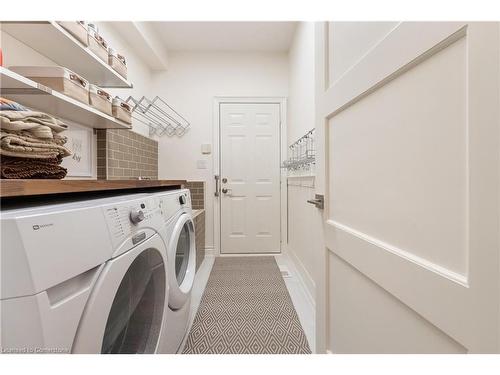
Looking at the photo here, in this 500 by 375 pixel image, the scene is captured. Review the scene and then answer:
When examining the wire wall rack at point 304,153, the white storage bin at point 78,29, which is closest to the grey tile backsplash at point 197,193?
the wire wall rack at point 304,153

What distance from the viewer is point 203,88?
3045mm

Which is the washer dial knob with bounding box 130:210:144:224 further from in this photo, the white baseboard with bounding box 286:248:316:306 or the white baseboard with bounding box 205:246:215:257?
the white baseboard with bounding box 205:246:215:257

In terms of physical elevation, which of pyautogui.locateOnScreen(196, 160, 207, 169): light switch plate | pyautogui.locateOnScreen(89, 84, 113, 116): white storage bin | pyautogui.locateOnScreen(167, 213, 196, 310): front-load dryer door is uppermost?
pyautogui.locateOnScreen(89, 84, 113, 116): white storage bin

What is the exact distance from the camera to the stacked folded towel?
704 mm

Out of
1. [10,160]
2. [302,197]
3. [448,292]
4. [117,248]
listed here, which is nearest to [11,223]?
[117,248]

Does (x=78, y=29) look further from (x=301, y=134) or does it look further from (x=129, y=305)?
(x=301, y=134)

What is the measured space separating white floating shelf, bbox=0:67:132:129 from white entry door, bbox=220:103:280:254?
1.52 metres

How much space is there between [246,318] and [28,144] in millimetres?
1506

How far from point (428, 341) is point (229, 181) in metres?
2.72

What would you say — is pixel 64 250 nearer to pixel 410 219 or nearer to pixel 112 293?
pixel 112 293

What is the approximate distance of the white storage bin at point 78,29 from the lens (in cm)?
119

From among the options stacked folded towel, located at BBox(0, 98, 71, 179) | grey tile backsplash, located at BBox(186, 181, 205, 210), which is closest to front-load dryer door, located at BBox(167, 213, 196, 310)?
stacked folded towel, located at BBox(0, 98, 71, 179)

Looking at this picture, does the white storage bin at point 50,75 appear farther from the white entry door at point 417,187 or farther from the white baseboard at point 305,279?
the white baseboard at point 305,279
